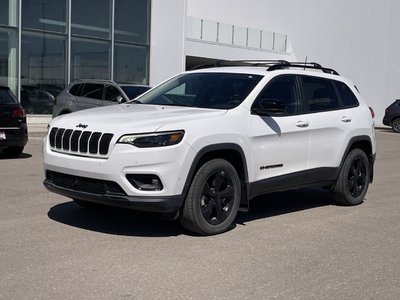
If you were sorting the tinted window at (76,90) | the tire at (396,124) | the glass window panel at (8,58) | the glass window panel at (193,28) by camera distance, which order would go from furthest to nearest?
the glass window panel at (193,28)
the tire at (396,124)
the glass window panel at (8,58)
the tinted window at (76,90)

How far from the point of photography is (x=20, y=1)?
66.5ft

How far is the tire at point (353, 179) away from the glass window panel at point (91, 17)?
52.5 ft

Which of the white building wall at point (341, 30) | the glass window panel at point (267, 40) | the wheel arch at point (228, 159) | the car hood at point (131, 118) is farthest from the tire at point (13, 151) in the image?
the white building wall at point (341, 30)

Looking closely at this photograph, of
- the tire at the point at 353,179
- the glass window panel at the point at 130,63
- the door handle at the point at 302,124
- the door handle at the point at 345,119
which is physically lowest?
the tire at the point at 353,179

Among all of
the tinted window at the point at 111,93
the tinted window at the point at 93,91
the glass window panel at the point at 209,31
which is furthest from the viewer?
the glass window panel at the point at 209,31

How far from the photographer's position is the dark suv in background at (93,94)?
1522 cm

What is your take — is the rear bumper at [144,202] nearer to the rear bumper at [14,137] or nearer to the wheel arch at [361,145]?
the wheel arch at [361,145]

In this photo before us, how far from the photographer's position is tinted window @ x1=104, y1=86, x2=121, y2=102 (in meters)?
15.1

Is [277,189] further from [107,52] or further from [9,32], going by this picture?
[107,52]

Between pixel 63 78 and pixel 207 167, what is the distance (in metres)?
16.6

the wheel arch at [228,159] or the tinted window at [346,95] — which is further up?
the tinted window at [346,95]

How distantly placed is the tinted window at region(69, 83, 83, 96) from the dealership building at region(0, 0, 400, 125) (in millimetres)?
2724

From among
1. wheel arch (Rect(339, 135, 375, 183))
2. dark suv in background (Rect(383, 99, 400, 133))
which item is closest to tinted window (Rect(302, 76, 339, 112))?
wheel arch (Rect(339, 135, 375, 183))

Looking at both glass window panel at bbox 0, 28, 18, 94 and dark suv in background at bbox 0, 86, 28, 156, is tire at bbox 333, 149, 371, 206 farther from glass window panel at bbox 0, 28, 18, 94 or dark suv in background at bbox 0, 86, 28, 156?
glass window panel at bbox 0, 28, 18, 94
